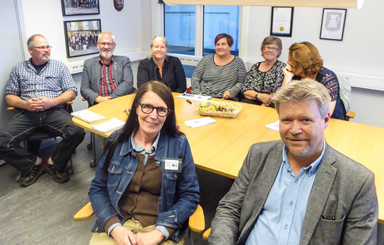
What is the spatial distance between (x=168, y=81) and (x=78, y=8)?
166 centimetres

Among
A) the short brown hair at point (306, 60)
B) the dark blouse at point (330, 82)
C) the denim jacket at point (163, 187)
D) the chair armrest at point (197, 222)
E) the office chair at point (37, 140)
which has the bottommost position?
the office chair at point (37, 140)

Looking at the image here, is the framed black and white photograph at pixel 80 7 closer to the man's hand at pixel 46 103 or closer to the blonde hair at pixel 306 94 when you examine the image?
the man's hand at pixel 46 103

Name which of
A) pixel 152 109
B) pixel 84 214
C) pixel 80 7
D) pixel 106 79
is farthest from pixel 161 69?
pixel 84 214

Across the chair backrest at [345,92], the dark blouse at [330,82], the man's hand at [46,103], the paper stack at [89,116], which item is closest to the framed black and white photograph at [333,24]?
the chair backrest at [345,92]

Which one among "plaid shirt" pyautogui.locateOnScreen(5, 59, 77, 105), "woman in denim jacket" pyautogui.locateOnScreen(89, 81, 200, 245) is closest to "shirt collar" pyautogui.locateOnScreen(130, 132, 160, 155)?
"woman in denim jacket" pyautogui.locateOnScreen(89, 81, 200, 245)

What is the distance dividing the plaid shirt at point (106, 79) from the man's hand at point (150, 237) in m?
2.80

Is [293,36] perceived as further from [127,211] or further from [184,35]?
[127,211]

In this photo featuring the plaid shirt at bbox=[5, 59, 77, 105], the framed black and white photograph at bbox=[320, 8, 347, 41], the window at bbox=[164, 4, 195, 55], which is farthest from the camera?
the window at bbox=[164, 4, 195, 55]

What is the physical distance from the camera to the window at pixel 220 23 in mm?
4965

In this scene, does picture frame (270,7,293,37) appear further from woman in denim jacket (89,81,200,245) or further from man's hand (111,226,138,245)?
man's hand (111,226,138,245)

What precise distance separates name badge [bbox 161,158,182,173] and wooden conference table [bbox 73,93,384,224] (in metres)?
0.35

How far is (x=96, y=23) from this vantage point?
4840 mm

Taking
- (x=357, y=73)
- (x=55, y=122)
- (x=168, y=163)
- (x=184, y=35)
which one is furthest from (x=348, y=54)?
(x=55, y=122)

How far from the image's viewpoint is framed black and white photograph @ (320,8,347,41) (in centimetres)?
397
